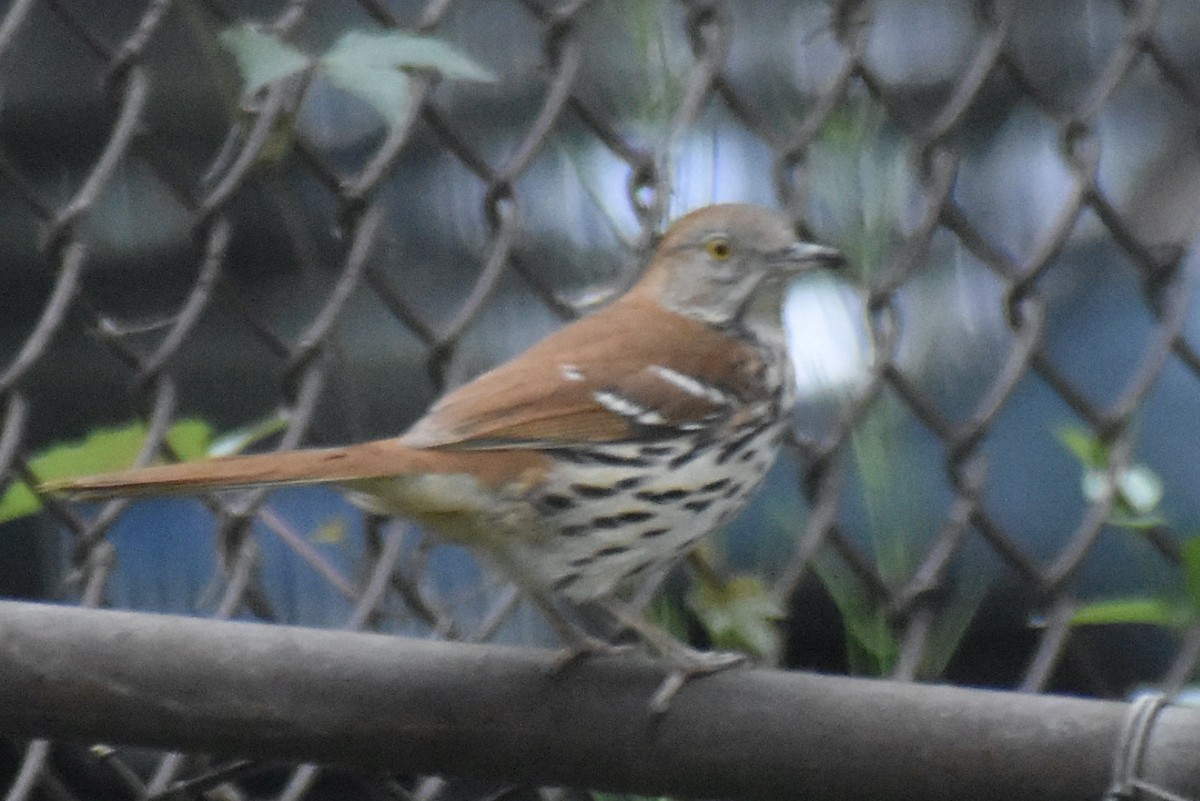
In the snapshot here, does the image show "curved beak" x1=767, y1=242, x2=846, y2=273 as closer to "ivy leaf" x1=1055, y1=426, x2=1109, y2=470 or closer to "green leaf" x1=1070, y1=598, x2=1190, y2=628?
"ivy leaf" x1=1055, y1=426, x2=1109, y2=470

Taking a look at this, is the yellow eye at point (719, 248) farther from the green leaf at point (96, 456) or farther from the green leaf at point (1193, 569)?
the green leaf at point (96, 456)

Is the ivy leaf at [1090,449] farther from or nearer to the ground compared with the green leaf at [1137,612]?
farther from the ground

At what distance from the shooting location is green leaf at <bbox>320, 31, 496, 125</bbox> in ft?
6.27

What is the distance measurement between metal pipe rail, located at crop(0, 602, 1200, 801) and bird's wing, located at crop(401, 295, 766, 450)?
525 mm

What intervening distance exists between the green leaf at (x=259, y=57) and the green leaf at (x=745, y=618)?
2.53 ft

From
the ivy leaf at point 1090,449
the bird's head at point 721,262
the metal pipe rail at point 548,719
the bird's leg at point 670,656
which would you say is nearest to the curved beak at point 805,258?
the bird's head at point 721,262

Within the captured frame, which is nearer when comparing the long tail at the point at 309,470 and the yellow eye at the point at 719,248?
the long tail at the point at 309,470

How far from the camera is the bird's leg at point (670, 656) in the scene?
158 cm

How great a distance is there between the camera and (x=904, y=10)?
9.38ft

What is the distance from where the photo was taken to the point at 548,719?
5.11 feet

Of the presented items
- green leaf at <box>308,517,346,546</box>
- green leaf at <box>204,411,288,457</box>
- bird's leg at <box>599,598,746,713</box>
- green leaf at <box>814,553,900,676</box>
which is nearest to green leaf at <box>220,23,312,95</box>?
green leaf at <box>204,411,288,457</box>

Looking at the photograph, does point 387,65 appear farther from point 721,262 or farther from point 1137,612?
point 1137,612

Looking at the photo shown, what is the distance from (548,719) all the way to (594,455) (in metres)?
0.68

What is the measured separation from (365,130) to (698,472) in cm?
66
